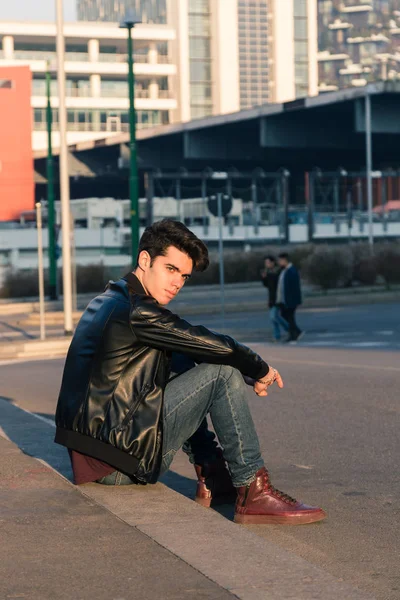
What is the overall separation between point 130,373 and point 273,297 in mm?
18067

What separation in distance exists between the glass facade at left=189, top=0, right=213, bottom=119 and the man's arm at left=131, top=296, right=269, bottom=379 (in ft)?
387

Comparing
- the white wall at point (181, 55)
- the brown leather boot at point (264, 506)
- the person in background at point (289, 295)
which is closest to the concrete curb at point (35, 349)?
the person in background at point (289, 295)

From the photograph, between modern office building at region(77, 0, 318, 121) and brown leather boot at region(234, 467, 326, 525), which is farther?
modern office building at region(77, 0, 318, 121)

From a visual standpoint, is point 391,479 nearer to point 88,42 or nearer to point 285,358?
point 285,358

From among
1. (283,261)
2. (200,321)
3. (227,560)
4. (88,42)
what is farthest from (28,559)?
(88,42)

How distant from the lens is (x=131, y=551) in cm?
465

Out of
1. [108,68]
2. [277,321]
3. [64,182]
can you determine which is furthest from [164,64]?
[277,321]

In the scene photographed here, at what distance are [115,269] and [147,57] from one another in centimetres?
7359

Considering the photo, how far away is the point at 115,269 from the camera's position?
42812mm

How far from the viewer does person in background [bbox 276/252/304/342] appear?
72.8 ft

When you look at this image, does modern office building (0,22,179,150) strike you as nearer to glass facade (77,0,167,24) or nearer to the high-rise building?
the high-rise building

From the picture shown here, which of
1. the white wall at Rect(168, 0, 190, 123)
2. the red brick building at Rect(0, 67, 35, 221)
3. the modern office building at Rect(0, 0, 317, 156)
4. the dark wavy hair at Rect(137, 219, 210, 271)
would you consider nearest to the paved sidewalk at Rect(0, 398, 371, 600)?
the dark wavy hair at Rect(137, 219, 210, 271)

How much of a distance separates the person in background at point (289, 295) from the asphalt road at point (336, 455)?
615 cm

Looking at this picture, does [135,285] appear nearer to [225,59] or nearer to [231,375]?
[231,375]
